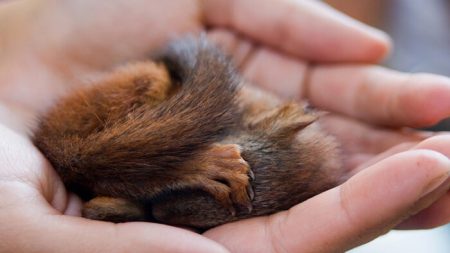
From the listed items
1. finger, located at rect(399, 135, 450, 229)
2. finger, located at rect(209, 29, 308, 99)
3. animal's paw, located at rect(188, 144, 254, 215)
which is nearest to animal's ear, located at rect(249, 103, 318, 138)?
animal's paw, located at rect(188, 144, 254, 215)

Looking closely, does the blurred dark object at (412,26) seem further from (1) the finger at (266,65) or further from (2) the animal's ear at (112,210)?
(2) the animal's ear at (112,210)

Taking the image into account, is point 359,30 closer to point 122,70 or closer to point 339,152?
point 339,152

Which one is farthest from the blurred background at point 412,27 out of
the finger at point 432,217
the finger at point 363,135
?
the finger at point 432,217

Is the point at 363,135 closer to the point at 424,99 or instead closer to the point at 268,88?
the point at 424,99

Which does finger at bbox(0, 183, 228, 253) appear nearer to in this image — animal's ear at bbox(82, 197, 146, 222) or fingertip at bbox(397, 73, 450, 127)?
animal's ear at bbox(82, 197, 146, 222)

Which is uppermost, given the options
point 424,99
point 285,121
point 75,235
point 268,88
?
point 268,88

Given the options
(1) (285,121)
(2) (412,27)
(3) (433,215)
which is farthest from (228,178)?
(2) (412,27)
